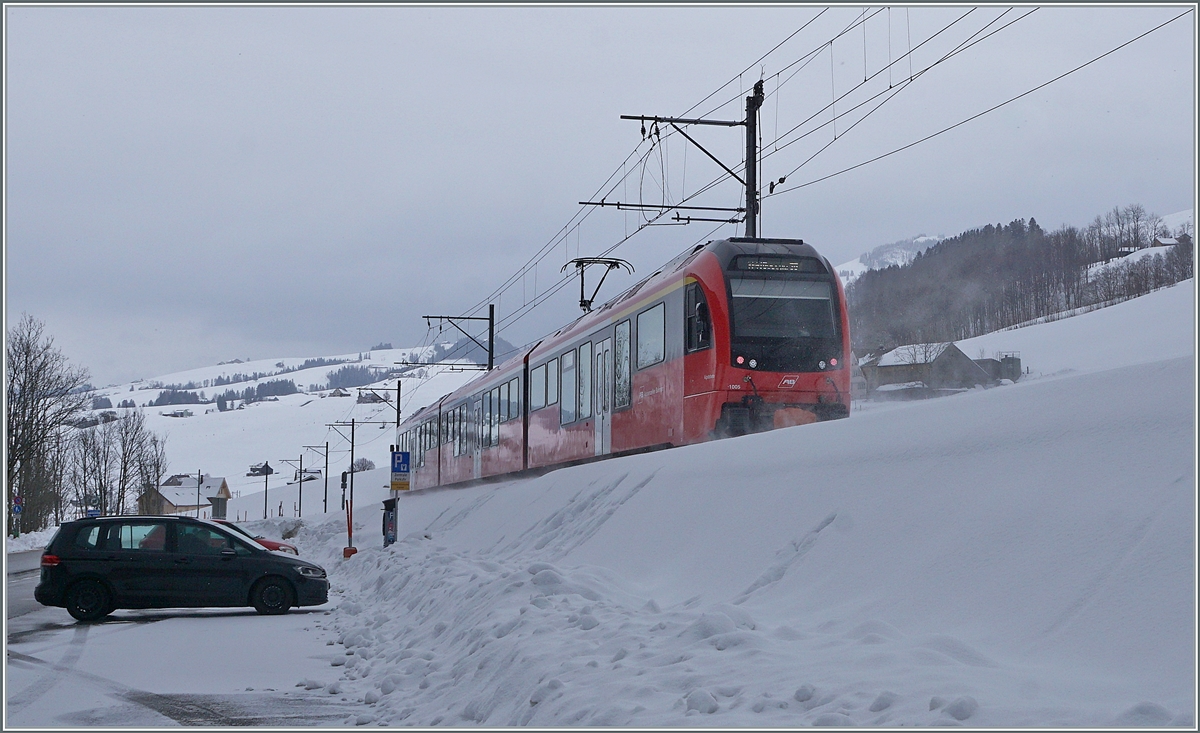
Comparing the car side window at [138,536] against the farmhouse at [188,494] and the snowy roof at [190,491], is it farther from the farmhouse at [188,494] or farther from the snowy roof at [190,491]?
the snowy roof at [190,491]

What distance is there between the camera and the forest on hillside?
5725 cm

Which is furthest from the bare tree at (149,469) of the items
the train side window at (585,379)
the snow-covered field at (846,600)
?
the snow-covered field at (846,600)

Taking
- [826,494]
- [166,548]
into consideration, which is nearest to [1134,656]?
[826,494]

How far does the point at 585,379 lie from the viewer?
19828mm

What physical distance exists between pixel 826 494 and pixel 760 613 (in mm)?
1634

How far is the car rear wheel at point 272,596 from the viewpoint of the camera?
47.4ft

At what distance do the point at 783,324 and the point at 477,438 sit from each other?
1527 cm

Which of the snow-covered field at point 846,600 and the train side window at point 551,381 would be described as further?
the train side window at point 551,381

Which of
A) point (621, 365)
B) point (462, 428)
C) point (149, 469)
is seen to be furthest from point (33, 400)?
point (149, 469)

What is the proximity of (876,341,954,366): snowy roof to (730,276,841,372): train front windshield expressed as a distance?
72.7 feet

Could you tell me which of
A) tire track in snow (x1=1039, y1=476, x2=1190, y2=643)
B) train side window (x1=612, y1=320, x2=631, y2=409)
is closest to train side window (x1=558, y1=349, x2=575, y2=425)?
train side window (x1=612, y1=320, x2=631, y2=409)

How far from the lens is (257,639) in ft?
38.4

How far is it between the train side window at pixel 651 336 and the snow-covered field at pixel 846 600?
4251mm

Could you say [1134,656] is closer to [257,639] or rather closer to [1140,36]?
[1140,36]
